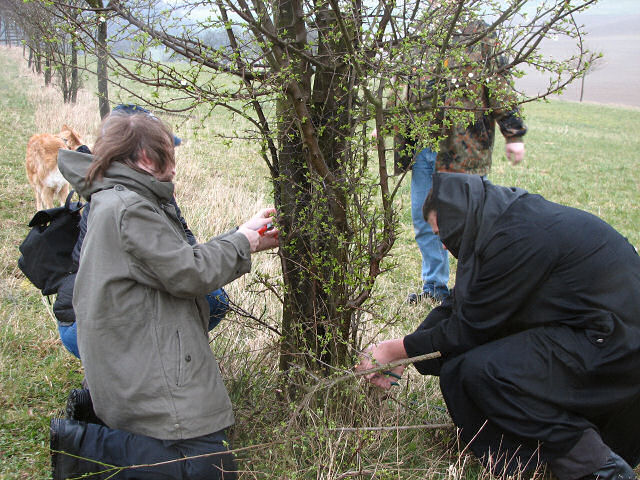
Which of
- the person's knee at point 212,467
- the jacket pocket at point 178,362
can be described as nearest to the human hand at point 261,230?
the jacket pocket at point 178,362

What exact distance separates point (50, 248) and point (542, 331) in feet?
6.95

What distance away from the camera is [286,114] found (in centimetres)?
247

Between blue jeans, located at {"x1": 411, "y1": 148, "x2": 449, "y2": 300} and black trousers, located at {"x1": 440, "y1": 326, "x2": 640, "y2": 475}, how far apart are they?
2113mm

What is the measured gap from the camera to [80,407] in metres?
2.33

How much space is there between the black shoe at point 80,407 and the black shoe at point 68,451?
5.8 inches

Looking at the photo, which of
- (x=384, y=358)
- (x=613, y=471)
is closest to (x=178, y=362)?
(x=384, y=358)

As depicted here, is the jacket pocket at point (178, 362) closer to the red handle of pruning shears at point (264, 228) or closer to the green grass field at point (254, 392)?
the green grass field at point (254, 392)

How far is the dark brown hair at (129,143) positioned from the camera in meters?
2.07

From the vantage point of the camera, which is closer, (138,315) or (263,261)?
(138,315)

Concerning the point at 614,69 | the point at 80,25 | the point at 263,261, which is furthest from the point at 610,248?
the point at 614,69

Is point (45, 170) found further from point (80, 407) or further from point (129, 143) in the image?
point (129, 143)

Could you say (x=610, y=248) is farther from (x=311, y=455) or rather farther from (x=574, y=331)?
(x=311, y=455)

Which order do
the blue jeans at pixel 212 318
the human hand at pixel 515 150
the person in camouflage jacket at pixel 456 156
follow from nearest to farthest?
1. the blue jeans at pixel 212 318
2. the person in camouflage jacket at pixel 456 156
3. the human hand at pixel 515 150

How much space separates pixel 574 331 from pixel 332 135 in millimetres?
1279
